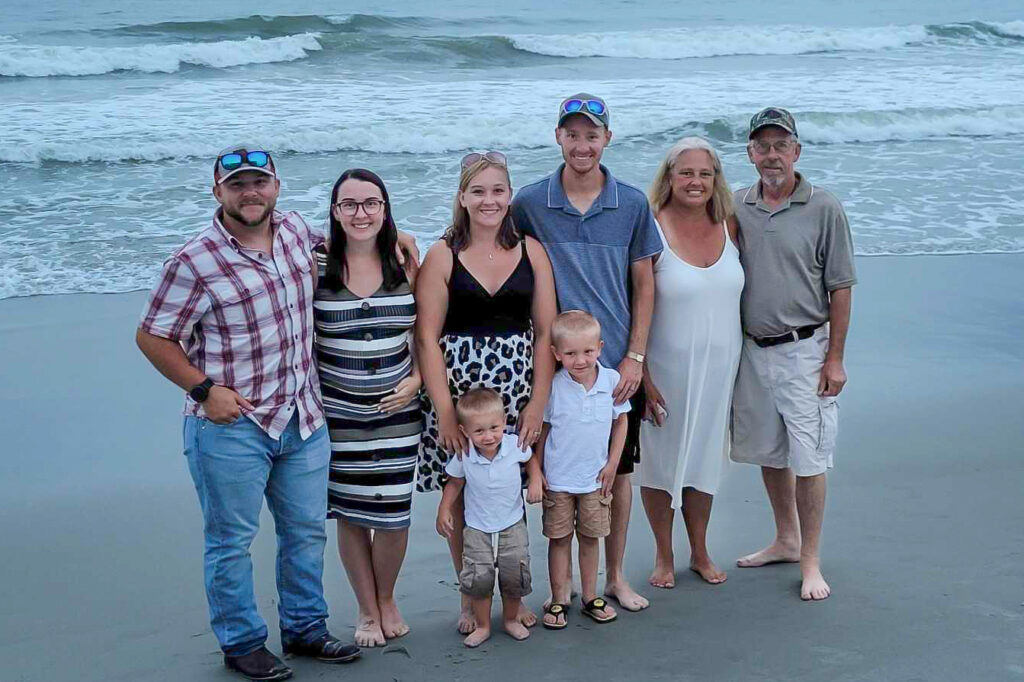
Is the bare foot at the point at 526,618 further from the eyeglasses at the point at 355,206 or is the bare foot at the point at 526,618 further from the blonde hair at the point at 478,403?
the eyeglasses at the point at 355,206

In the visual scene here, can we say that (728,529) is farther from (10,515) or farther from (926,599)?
(10,515)

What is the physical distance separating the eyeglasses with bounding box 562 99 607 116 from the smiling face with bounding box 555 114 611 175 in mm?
27

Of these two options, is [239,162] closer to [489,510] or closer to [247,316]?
[247,316]

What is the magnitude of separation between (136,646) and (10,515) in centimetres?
132

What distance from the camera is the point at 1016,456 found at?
510cm

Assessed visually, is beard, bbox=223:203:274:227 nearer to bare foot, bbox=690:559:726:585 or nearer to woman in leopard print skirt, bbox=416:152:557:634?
woman in leopard print skirt, bbox=416:152:557:634

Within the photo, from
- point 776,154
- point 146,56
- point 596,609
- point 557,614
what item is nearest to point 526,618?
point 557,614

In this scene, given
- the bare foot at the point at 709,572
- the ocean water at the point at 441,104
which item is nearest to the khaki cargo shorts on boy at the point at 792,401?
the bare foot at the point at 709,572

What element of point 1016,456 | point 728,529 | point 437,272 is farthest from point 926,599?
point 437,272

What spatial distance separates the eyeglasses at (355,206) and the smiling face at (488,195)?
0.99 feet

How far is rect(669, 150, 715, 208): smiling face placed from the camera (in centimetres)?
365

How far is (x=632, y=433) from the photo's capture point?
3811 mm

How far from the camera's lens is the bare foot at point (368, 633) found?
11.8 ft

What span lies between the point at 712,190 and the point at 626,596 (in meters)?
1.45
